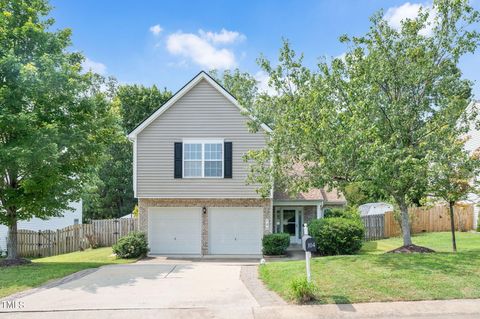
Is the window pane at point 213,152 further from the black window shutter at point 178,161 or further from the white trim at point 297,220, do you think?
the white trim at point 297,220

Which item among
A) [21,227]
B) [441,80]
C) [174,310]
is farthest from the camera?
[21,227]

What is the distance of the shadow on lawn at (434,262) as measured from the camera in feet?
34.8

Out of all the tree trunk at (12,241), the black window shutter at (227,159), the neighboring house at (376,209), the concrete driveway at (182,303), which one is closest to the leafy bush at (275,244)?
the black window shutter at (227,159)

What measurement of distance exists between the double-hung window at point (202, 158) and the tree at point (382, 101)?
5385mm

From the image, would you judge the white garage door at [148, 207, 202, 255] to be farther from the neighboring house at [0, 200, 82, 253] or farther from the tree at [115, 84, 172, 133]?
the tree at [115, 84, 172, 133]

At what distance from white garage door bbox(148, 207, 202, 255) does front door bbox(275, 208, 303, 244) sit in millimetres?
5318

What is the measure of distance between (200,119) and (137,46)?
4.62m

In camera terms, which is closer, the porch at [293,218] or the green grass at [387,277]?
the green grass at [387,277]

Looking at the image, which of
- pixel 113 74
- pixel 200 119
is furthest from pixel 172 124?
pixel 113 74

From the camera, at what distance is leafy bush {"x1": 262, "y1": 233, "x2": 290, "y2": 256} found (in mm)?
19641

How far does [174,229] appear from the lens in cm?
2123

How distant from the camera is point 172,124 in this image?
20688mm

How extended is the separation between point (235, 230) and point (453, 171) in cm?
1073

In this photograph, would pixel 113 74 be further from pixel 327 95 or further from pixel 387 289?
pixel 387 289
